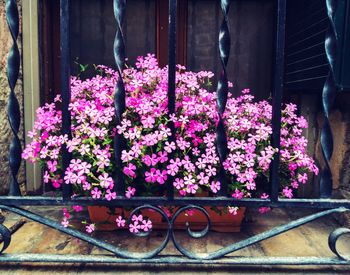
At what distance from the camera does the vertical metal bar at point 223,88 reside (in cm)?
125

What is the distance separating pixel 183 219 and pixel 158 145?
0.49m

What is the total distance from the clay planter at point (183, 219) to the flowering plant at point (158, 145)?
13 cm

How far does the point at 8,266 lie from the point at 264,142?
1208 mm

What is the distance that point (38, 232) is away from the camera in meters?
1.68

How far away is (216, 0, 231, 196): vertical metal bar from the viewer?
125 cm

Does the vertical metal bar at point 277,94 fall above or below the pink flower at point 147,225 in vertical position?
above

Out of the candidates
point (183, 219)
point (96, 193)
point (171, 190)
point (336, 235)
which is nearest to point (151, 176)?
point (171, 190)

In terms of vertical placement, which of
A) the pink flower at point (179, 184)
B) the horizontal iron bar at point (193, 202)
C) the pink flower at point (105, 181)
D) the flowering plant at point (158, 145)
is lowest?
the horizontal iron bar at point (193, 202)

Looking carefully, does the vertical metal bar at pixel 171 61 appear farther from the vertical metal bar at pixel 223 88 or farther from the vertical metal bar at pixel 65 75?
the vertical metal bar at pixel 65 75

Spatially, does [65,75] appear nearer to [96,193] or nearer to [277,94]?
[96,193]

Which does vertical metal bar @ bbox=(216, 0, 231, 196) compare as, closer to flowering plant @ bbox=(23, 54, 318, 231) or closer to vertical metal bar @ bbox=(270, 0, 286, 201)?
flowering plant @ bbox=(23, 54, 318, 231)

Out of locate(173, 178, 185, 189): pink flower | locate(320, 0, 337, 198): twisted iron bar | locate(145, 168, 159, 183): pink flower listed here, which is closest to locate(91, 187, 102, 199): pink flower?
locate(145, 168, 159, 183): pink flower

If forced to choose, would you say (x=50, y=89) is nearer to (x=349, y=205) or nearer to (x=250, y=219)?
(x=250, y=219)

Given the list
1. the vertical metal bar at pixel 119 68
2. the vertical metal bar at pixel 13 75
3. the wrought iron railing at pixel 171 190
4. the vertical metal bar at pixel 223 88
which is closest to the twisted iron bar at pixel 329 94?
the wrought iron railing at pixel 171 190
